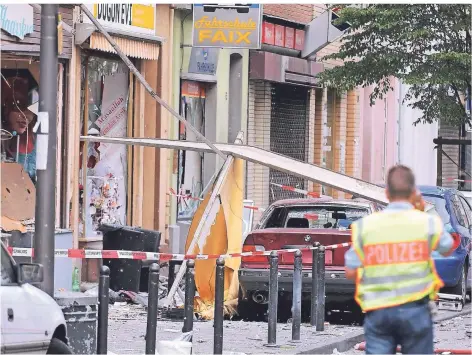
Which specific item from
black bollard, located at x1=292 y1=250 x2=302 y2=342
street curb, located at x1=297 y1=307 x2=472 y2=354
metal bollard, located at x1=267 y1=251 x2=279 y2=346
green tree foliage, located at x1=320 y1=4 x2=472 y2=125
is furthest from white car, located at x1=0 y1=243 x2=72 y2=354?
green tree foliage, located at x1=320 y1=4 x2=472 y2=125

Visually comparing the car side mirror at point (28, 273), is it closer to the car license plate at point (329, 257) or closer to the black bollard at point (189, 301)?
the black bollard at point (189, 301)

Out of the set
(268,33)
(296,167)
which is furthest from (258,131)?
(296,167)

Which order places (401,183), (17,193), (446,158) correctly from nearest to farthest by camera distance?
1. (401,183)
2. (17,193)
3. (446,158)

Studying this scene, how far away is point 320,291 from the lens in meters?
14.2

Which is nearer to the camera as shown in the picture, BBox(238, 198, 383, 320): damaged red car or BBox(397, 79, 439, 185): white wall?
BBox(238, 198, 383, 320): damaged red car

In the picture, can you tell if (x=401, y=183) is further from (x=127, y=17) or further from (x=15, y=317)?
(x=127, y=17)

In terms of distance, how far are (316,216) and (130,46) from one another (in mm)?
5564

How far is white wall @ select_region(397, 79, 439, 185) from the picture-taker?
35.8m

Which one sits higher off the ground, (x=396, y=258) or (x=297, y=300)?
(x=396, y=258)

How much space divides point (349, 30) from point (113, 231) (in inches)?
327

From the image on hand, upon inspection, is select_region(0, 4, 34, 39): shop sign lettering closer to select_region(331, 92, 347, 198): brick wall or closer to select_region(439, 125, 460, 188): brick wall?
select_region(331, 92, 347, 198): brick wall

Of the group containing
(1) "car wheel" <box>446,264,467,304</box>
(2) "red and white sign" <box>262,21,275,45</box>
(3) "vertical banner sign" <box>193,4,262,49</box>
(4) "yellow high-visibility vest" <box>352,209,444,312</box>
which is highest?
(2) "red and white sign" <box>262,21,275,45</box>

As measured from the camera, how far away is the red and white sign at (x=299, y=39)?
2786cm

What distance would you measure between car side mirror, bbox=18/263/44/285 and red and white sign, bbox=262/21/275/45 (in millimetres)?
17470
